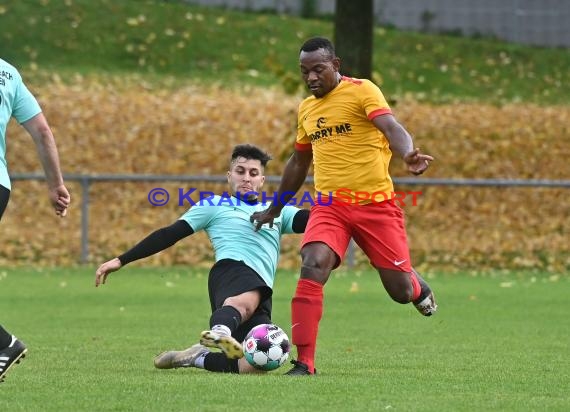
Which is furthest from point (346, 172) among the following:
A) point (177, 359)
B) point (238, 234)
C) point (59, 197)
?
point (59, 197)

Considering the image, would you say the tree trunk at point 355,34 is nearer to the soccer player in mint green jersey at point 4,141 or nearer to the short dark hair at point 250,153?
the short dark hair at point 250,153

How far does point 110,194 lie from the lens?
72.2 feet

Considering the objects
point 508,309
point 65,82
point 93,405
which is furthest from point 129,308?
point 65,82

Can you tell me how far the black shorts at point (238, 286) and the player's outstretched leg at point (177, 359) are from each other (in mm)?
287

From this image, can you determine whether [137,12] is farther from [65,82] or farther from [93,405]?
[93,405]

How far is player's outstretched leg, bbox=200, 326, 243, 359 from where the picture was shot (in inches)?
324

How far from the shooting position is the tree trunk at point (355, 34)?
68.2 feet

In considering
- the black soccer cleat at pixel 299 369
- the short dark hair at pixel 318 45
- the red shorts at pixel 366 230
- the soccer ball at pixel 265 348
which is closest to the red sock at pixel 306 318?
the black soccer cleat at pixel 299 369

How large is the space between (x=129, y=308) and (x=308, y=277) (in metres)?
5.94

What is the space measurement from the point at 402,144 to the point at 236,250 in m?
1.39

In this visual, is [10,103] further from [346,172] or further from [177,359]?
[346,172]

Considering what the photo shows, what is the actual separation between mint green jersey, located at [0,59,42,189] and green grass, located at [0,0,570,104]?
1824 centimetres

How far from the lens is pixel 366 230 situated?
29.8 ft

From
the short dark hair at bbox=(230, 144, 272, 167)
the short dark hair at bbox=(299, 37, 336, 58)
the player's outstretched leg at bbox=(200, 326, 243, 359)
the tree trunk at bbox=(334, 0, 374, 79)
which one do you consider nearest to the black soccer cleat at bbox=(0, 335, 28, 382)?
the player's outstretched leg at bbox=(200, 326, 243, 359)
